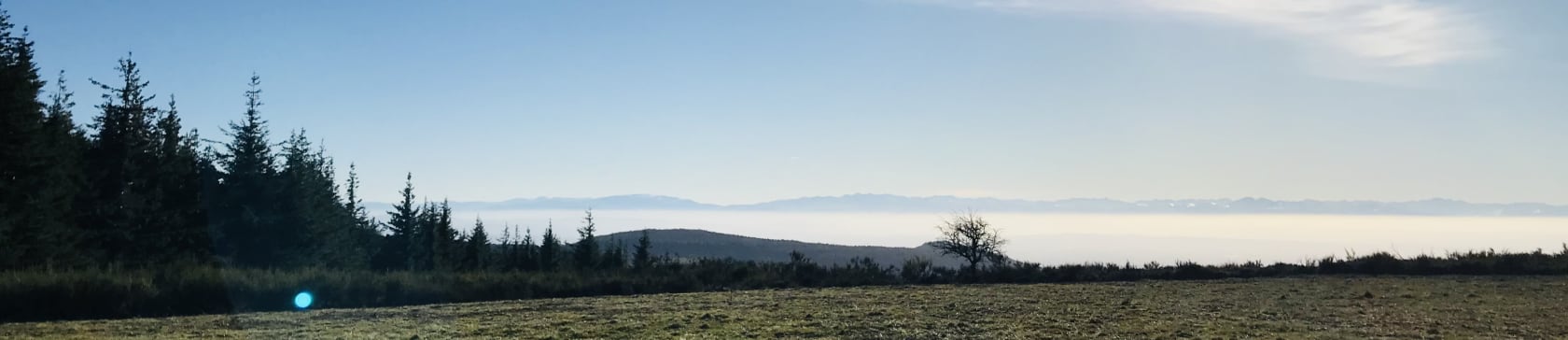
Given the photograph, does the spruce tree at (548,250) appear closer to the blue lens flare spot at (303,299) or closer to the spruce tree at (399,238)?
the spruce tree at (399,238)

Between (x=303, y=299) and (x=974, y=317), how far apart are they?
54.9 ft

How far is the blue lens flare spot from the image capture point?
25.7m

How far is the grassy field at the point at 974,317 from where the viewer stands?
16.1m

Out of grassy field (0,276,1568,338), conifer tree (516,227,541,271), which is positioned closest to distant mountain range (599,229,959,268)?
conifer tree (516,227,541,271)

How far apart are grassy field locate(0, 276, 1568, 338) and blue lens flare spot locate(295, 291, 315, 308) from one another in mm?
3722

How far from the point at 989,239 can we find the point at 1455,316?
2266 centimetres

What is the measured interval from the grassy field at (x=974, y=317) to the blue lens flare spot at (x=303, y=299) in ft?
12.2

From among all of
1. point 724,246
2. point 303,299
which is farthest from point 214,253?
point 724,246

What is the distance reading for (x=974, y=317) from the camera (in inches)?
748

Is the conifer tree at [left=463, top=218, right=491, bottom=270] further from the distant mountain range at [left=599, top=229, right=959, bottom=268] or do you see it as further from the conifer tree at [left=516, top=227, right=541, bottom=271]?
the distant mountain range at [left=599, top=229, right=959, bottom=268]

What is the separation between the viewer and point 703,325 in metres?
17.4

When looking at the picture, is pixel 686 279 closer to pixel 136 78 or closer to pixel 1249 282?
pixel 1249 282

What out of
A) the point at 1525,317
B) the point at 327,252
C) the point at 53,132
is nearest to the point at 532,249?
the point at 327,252

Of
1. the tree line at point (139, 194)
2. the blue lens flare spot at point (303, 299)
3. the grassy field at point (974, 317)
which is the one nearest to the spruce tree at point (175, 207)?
the tree line at point (139, 194)
